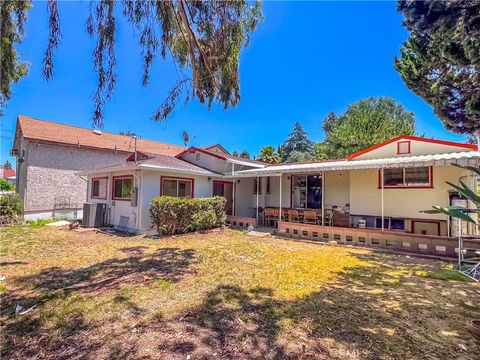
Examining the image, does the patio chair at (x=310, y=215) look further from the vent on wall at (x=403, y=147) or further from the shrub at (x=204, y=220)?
the vent on wall at (x=403, y=147)

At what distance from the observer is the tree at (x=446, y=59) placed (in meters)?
4.54

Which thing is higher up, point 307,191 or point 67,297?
point 307,191

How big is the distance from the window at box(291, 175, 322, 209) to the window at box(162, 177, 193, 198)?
607cm

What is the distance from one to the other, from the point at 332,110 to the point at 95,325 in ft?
150

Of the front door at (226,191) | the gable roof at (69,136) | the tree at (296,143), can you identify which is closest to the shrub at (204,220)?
the front door at (226,191)

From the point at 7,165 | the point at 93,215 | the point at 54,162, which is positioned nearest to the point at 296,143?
the point at 54,162

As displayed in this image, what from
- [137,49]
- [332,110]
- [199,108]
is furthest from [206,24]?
[332,110]

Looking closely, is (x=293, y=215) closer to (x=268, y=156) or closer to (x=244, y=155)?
(x=268, y=156)

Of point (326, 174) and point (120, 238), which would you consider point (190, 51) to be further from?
point (326, 174)

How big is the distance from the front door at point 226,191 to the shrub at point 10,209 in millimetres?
10848

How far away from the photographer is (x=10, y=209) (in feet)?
46.7

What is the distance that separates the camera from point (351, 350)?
3.20 m

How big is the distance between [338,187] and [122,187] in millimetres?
11347

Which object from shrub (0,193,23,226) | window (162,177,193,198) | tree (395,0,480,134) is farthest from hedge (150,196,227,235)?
tree (395,0,480,134)
